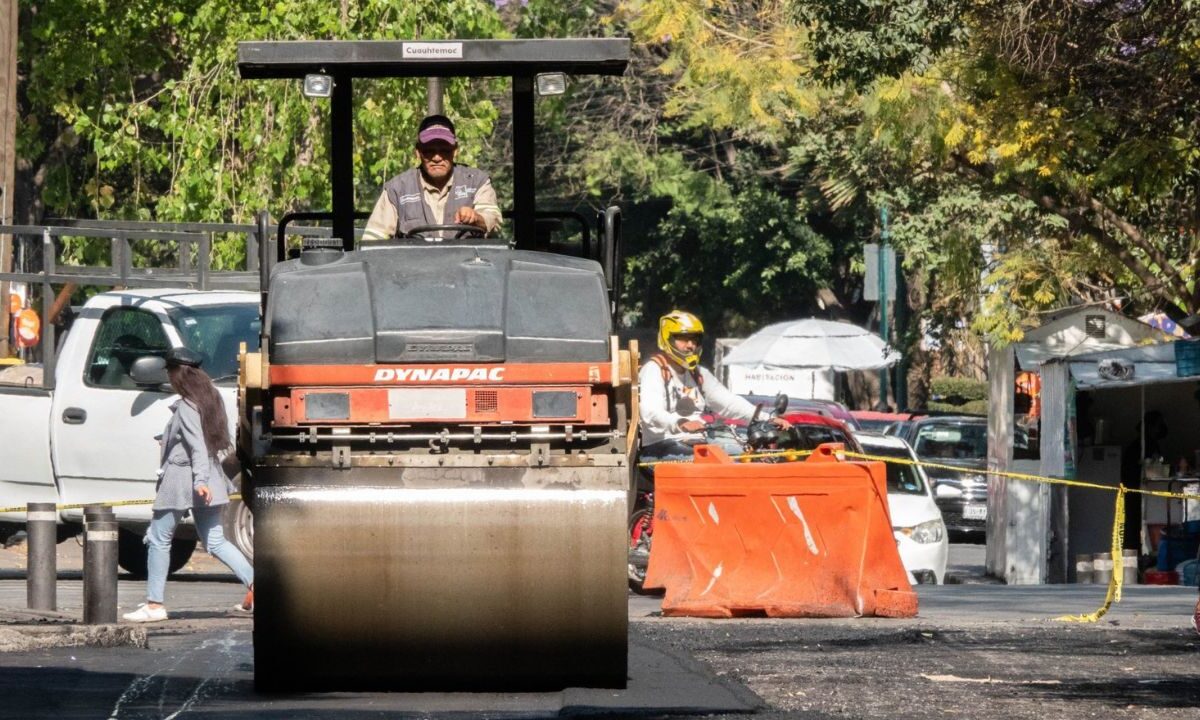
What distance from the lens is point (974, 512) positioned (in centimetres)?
2875

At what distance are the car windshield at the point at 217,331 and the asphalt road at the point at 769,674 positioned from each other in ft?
7.56

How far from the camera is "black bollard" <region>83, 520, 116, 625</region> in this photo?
40.8 ft

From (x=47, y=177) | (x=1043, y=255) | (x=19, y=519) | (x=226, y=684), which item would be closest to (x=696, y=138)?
(x=47, y=177)

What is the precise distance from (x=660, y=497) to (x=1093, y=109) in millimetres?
7008

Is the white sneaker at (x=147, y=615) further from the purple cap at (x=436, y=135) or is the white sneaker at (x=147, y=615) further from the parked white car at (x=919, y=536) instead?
the parked white car at (x=919, y=536)

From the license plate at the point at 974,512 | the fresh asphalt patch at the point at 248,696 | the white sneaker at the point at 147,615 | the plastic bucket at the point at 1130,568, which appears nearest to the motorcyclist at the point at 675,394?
the white sneaker at the point at 147,615

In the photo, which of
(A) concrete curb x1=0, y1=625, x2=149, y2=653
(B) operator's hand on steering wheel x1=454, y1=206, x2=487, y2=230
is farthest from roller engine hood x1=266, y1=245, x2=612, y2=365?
(A) concrete curb x1=0, y1=625, x2=149, y2=653

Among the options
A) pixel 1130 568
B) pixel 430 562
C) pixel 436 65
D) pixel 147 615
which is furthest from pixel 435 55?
pixel 1130 568

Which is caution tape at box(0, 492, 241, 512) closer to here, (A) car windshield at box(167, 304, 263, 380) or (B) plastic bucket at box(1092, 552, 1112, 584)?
(A) car windshield at box(167, 304, 263, 380)

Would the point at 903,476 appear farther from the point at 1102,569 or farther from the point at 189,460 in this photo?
the point at 189,460

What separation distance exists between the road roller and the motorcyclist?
6279 mm

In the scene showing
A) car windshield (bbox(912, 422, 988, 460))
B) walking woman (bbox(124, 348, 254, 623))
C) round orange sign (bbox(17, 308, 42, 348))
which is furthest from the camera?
car windshield (bbox(912, 422, 988, 460))

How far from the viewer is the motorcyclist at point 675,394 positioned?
1556cm

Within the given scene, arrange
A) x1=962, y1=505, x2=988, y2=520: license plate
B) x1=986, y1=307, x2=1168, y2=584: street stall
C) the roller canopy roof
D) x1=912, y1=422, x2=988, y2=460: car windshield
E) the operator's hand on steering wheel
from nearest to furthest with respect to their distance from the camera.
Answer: the operator's hand on steering wheel → the roller canopy roof → x1=986, y1=307, x2=1168, y2=584: street stall → x1=962, y1=505, x2=988, y2=520: license plate → x1=912, y1=422, x2=988, y2=460: car windshield
